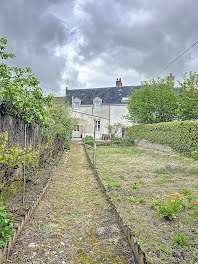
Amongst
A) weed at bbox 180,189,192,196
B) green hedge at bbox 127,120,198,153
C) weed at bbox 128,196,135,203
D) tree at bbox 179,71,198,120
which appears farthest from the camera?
tree at bbox 179,71,198,120

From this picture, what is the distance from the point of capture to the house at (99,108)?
87.7ft

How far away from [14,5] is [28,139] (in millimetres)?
3583

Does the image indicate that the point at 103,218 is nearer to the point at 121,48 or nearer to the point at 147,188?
the point at 147,188

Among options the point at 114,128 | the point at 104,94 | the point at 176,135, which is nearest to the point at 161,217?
the point at 176,135

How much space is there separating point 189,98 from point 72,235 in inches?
643

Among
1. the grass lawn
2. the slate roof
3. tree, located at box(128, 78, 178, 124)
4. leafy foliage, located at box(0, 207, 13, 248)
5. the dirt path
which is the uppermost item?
the slate roof

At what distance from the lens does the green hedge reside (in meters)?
10.9

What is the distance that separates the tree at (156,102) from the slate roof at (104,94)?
311 inches

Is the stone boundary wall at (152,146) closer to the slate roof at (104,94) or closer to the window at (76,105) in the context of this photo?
the slate roof at (104,94)

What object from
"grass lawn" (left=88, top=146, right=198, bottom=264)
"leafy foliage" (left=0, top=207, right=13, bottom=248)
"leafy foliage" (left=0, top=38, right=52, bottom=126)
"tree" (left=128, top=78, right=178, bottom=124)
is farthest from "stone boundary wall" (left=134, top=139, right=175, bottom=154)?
"leafy foliage" (left=0, top=207, right=13, bottom=248)

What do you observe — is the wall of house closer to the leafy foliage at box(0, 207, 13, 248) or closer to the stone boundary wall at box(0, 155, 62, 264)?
the stone boundary wall at box(0, 155, 62, 264)

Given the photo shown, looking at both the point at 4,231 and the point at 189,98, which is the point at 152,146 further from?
the point at 4,231

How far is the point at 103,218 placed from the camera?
3293 millimetres

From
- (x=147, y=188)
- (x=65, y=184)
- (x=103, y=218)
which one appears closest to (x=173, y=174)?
(x=147, y=188)
